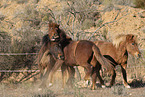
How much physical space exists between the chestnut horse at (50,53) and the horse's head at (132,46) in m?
2.45

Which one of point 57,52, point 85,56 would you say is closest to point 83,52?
point 85,56

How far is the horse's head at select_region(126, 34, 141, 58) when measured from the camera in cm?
828

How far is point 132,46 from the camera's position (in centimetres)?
835

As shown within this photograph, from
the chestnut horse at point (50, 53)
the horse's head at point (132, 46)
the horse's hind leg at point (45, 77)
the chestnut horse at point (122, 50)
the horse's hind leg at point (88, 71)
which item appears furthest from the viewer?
the chestnut horse at point (122, 50)

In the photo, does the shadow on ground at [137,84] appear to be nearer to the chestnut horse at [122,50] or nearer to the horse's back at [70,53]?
the chestnut horse at [122,50]

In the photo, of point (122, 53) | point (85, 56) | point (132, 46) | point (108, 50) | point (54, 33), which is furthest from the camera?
point (108, 50)

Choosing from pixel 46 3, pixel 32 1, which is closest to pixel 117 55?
pixel 46 3

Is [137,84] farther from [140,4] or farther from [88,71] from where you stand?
[140,4]

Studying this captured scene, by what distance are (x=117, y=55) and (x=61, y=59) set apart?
7.06ft

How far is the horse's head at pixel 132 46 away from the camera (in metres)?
8.28

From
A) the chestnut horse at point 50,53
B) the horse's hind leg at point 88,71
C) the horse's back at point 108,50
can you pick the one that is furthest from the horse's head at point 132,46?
the chestnut horse at point 50,53

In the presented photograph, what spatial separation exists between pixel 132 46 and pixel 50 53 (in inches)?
117

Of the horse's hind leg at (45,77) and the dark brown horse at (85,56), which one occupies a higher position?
the dark brown horse at (85,56)

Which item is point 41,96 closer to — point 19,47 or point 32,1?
point 19,47
